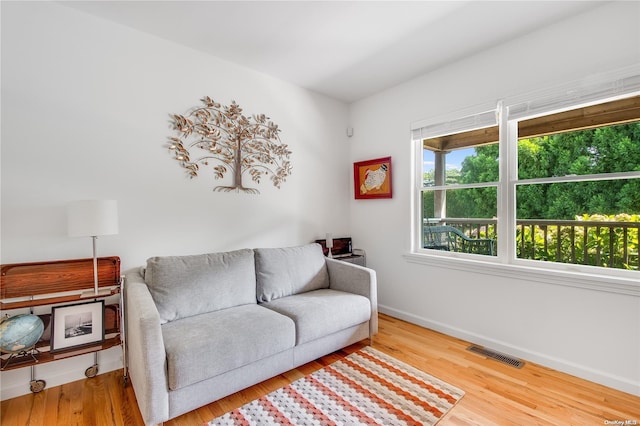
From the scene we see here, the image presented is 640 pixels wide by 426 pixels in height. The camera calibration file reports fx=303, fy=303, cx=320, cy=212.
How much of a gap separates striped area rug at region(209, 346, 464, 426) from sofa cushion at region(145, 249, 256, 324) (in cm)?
72

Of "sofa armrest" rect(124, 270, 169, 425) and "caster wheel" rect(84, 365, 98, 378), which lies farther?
"caster wheel" rect(84, 365, 98, 378)

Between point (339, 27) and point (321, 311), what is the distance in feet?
7.03

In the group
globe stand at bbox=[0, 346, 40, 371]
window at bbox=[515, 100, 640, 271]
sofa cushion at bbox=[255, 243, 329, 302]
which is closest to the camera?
globe stand at bbox=[0, 346, 40, 371]

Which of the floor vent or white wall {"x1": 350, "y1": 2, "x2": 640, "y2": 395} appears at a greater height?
white wall {"x1": 350, "y1": 2, "x2": 640, "y2": 395}

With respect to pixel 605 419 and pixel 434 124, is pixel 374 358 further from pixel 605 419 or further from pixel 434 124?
pixel 434 124

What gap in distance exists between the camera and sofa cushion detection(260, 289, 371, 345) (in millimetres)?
2146

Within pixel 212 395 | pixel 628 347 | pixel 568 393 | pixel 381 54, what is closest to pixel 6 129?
pixel 212 395

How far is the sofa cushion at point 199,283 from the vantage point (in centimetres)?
207

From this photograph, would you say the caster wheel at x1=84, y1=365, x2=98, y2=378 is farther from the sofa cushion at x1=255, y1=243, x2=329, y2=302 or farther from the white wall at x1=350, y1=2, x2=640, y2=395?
the white wall at x1=350, y1=2, x2=640, y2=395

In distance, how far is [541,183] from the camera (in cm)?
237

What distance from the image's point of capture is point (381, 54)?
2.66 meters

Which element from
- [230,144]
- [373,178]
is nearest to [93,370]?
[230,144]

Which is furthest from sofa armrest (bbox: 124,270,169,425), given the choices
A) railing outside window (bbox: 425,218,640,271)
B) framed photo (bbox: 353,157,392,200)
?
railing outside window (bbox: 425,218,640,271)

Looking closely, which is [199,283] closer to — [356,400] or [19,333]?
[19,333]
